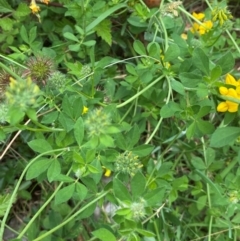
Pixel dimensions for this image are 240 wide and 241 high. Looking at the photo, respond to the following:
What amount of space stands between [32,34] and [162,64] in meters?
0.47

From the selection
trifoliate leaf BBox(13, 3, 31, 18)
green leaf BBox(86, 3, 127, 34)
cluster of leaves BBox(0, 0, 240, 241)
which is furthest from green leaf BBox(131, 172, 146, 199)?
trifoliate leaf BBox(13, 3, 31, 18)

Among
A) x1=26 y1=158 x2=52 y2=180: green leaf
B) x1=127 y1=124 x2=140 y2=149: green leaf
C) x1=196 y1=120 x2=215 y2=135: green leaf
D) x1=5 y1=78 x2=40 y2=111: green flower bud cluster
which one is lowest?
x1=196 y1=120 x2=215 y2=135: green leaf

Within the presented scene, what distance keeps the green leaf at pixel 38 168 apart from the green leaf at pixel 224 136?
481mm

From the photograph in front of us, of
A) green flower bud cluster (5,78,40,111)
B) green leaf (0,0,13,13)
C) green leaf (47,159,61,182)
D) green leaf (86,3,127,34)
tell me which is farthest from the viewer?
green leaf (0,0,13,13)

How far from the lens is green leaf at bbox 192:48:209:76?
1.37 metres

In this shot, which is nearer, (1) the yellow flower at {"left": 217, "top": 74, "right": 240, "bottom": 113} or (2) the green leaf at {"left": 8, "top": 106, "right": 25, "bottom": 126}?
(2) the green leaf at {"left": 8, "top": 106, "right": 25, "bottom": 126}

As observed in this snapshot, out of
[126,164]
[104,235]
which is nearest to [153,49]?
[126,164]

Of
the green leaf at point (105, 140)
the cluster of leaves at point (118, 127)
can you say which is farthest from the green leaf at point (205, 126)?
the green leaf at point (105, 140)

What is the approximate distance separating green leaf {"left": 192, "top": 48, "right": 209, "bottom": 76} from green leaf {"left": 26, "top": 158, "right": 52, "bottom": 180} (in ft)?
1.67

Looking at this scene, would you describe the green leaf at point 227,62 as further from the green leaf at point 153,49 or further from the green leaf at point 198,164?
the green leaf at point 198,164

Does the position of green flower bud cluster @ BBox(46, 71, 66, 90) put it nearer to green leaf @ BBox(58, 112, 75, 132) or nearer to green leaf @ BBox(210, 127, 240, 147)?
green leaf @ BBox(58, 112, 75, 132)

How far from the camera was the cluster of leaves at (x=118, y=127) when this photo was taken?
1280 millimetres

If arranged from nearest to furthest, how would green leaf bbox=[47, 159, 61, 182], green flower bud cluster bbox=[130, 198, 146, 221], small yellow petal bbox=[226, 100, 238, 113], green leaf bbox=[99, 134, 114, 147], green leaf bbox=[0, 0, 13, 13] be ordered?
green leaf bbox=[99, 134, 114, 147] < green flower bud cluster bbox=[130, 198, 146, 221] < green leaf bbox=[47, 159, 61, 182] < small yellow petal bbox=[226, 100, 238, 113] < green leaf bbox=[0, 0, 13, 13]

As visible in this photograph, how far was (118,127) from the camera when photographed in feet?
4.39
